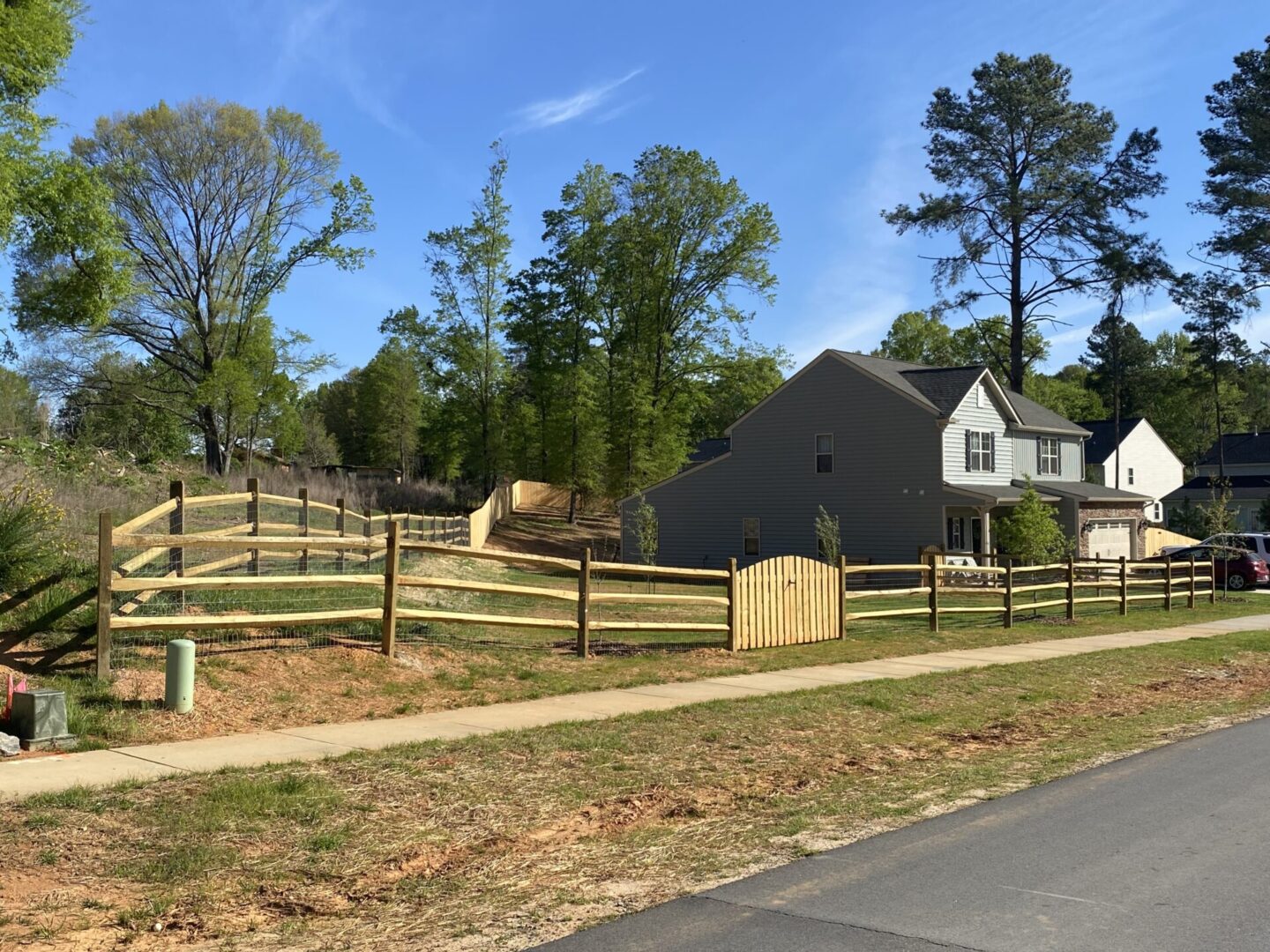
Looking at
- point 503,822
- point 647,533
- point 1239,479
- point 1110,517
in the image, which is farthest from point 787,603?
point 1239,479

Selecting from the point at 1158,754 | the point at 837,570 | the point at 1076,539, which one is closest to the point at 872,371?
the point at 1076,539

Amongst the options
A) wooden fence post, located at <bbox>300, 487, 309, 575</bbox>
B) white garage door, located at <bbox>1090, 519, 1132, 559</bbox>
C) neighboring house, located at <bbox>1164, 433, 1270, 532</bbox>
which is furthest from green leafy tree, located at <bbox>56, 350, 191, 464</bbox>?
neighboring house, located at <bbox>1164, 433, 1270, 532</bbox>

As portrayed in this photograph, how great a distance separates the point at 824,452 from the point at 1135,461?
30.9m

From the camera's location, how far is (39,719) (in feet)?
27.7

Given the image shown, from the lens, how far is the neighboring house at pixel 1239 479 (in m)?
65.1

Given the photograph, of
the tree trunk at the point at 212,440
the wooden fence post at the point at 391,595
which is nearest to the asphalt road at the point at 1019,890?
the wooden fence post at the point at 391,595

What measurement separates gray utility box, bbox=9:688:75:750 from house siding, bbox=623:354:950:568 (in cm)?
Result: 3328

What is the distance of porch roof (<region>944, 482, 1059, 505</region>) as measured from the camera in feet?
123

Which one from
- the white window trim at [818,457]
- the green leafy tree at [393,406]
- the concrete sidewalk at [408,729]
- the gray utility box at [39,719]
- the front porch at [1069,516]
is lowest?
the concrete sidewalk at [408,729]

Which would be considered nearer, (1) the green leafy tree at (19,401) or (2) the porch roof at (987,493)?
(1) the green leafy tree at (19,401)

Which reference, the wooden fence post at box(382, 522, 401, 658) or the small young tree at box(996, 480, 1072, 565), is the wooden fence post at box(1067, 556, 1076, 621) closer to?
the small young tree at box(996, 480, 1072, 565)

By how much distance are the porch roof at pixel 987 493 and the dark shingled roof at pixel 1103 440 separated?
907 inches

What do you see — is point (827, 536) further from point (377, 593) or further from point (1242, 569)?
point (377, 593)

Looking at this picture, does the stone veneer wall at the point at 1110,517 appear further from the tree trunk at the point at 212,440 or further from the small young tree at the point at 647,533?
the tree trunk at the point at 212,440
